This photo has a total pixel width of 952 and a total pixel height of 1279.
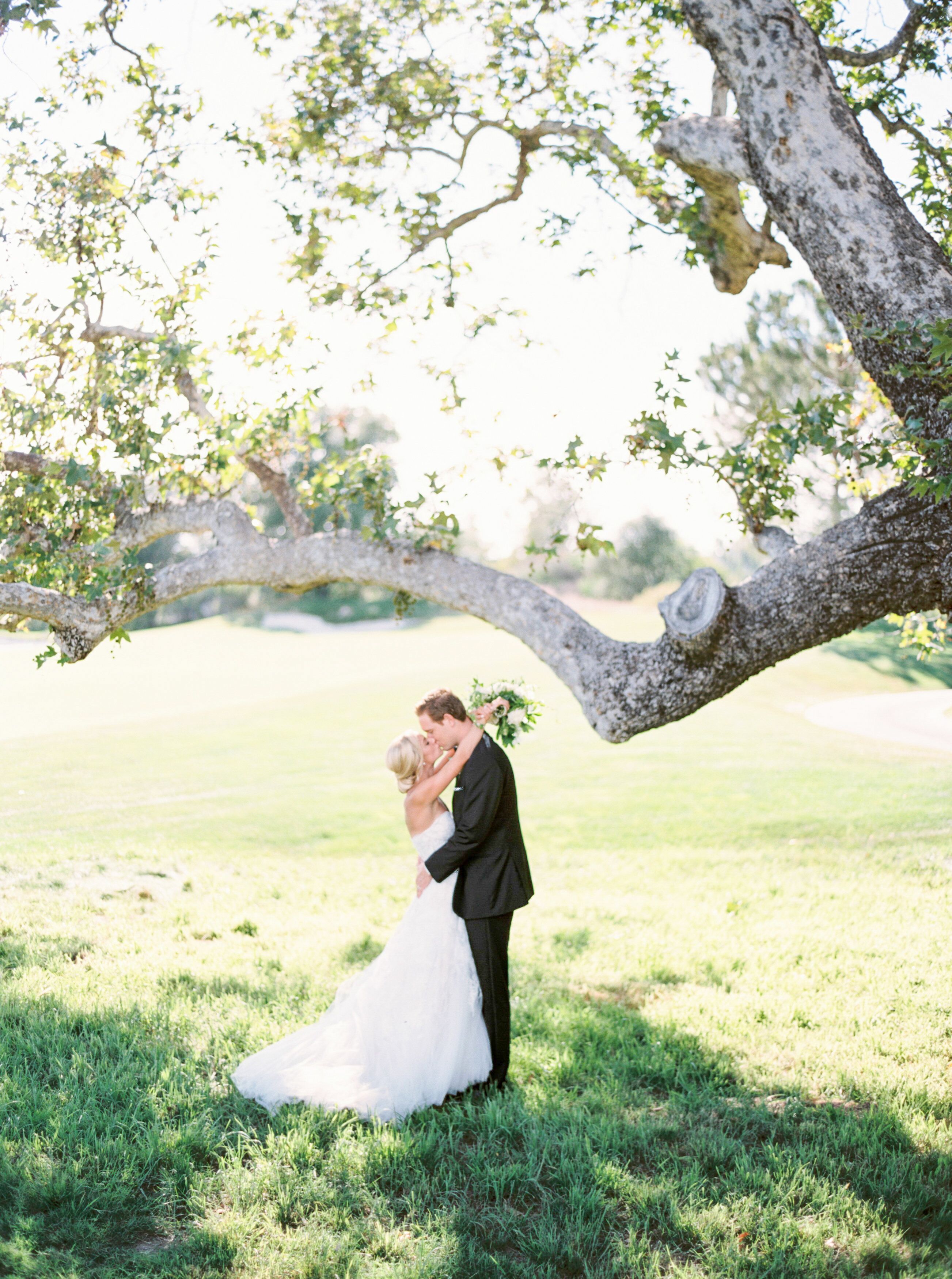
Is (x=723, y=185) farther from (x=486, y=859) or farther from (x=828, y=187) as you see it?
(x=486, y=859)

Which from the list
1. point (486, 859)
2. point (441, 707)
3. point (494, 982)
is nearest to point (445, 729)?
point (441, 707)

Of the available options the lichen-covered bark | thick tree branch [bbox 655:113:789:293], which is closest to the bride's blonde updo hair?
the lichen-covered bark

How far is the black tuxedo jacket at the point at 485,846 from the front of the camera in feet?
15.5

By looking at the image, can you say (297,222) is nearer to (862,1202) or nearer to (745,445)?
(745,445)

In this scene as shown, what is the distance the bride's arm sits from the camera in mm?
4875

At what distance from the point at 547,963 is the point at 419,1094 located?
9.05 feet

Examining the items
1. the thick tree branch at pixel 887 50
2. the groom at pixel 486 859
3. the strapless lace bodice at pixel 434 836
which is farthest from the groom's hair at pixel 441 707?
the thick tree branch at pixel 887 50

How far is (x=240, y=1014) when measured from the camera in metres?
5.62

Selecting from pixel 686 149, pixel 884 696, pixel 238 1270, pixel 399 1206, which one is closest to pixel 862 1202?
pixel 399 1206

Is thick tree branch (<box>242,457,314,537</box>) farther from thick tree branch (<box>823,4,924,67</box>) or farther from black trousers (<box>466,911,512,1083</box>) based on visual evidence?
thick tree branch (<box>823,4,924,67</box>)

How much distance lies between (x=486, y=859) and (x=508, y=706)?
95 centimetres

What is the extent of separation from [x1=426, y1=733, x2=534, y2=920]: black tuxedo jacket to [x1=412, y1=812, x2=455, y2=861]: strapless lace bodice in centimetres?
12

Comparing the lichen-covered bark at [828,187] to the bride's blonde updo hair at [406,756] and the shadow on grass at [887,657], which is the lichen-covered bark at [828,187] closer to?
the bride's blonde updo hair at [406,756]

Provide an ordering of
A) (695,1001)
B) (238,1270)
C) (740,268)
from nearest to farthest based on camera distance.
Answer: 1. (238,1270)
2. (695,1001)
3. (740,268)
